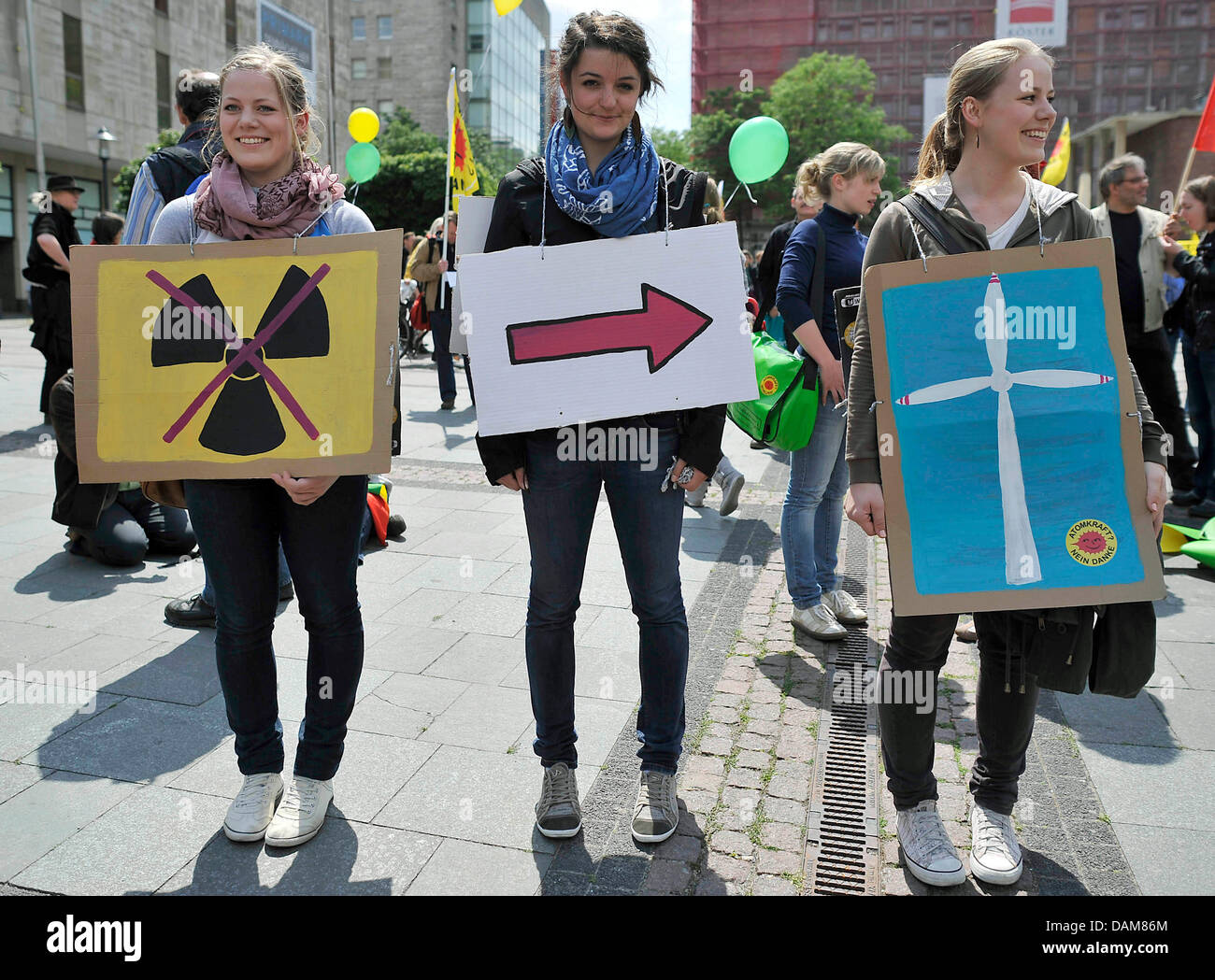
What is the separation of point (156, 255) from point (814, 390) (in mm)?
2673

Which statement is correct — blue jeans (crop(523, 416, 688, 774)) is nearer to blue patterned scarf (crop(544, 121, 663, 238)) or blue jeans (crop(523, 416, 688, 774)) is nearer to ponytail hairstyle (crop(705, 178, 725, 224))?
blue patterned scarf (crop(544, 121, 663, 238))

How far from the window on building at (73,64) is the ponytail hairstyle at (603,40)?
117ft

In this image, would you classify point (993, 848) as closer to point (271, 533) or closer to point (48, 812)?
point (271, 533)

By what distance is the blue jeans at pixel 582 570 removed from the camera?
→ 2689 mm

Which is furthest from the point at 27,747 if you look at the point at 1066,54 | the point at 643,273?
the point at 1066,54

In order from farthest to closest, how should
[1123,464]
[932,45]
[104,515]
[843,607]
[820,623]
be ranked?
[932,45] → [104,515] → [843,607] → [820,623] → [1123,464]

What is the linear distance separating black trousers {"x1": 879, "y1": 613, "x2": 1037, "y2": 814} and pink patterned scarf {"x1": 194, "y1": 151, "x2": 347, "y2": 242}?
1.90m

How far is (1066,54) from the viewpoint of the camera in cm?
7750

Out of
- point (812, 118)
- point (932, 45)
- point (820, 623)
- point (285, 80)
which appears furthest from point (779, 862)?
point (932, 45)

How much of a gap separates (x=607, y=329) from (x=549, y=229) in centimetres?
30

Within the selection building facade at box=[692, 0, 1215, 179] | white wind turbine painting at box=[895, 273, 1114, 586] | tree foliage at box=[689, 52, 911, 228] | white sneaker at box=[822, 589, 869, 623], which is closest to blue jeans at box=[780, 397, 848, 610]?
white sneaker at box=[822, 589, 869, 623]

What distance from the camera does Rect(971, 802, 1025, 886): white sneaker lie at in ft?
8.52

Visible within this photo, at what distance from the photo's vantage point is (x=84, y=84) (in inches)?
1291
